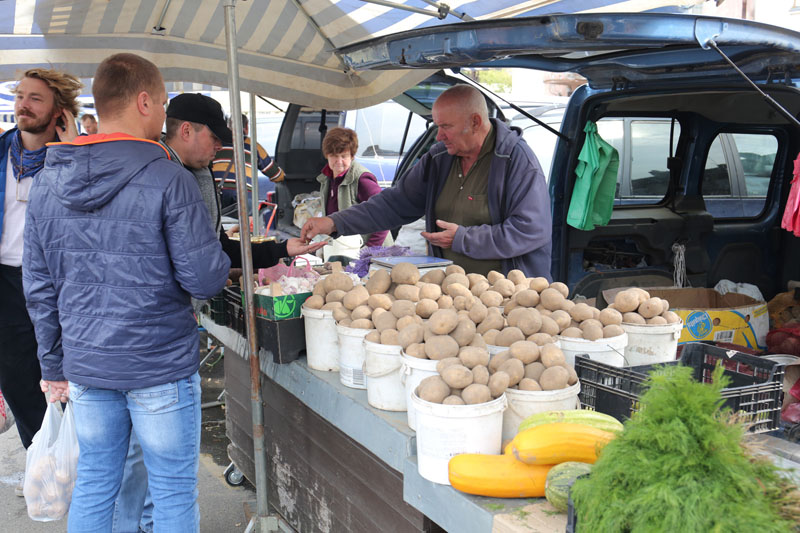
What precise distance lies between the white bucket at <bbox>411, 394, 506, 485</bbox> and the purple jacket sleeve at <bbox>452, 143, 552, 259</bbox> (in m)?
1.68

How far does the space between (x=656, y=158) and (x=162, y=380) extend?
4.46 metres

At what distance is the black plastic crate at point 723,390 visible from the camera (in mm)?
1942

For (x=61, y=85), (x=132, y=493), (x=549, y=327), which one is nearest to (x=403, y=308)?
(x=549, y=327)

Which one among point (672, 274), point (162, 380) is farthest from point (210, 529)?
point (672, 274)

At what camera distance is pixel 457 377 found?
1.86 m

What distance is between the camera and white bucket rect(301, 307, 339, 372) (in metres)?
2.66

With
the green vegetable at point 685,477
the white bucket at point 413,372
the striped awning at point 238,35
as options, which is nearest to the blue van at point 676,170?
the striped awning at point 238,35

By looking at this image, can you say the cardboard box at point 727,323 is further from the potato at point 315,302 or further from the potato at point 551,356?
the potato at point 551,356

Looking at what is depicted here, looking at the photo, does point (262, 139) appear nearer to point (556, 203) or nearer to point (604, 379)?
point (556, 203)

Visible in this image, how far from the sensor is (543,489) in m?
1.74

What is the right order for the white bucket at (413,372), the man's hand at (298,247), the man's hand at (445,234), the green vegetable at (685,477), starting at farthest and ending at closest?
the man's hand at (445,234) < the man's hand at (298,247) < the white bucket at (413,372) < the green vegetable at (685,477)

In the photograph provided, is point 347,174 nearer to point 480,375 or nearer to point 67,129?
point 67,129

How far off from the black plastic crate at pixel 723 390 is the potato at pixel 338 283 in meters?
1.01

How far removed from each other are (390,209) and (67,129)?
1901 millimetres
